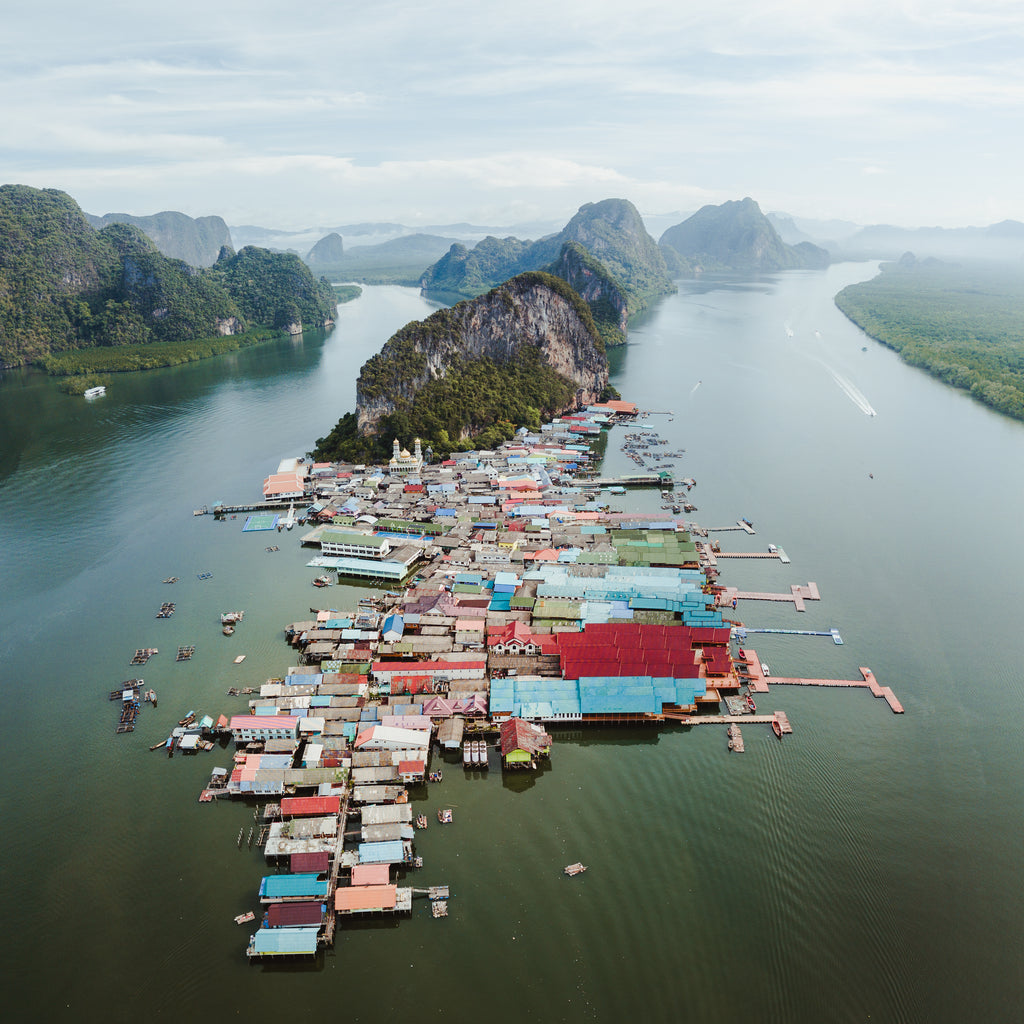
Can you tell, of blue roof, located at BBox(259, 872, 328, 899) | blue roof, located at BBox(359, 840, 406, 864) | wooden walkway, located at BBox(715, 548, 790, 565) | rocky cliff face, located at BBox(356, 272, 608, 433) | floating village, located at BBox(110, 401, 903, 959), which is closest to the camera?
blue roof, located at BBox(259, 872, 328, 899)

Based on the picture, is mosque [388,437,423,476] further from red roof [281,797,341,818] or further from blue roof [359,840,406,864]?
blue roof [359,840,406,864]

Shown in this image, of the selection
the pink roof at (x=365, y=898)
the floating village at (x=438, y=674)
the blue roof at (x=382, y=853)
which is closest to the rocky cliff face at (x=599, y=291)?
the floating village at (x=438, y=674)

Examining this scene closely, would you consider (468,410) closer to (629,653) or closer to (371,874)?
(629,653)

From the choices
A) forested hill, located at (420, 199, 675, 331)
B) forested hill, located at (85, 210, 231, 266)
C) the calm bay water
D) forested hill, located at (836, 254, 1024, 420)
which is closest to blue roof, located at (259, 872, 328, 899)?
the calm bay water

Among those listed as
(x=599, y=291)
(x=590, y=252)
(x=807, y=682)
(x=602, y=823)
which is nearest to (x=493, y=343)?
(x=599, y=291)

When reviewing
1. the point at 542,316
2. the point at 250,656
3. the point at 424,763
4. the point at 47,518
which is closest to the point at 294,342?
the point at 542,316

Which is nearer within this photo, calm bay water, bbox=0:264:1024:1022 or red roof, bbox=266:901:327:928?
calm bay water, bbox=0:264:1024:1022
